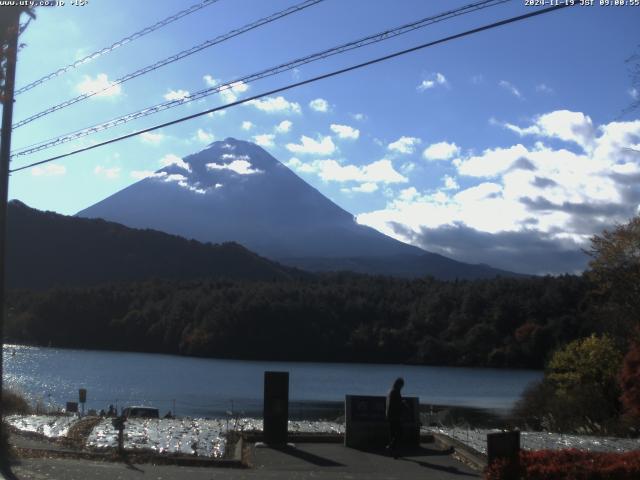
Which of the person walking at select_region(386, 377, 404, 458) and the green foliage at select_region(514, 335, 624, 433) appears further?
the green foliage at select_region(514, 335, 624, 433)

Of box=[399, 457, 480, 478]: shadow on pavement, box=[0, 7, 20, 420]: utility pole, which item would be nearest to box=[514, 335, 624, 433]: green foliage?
box=[399, 457, 480, 478]: shadow on pavement

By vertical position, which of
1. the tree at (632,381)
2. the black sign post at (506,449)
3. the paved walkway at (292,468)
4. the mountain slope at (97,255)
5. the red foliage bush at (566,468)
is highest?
the mountain slope at (97,255)

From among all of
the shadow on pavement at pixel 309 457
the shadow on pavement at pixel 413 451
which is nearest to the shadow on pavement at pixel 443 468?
the shadow on pavement at pixel 413 451

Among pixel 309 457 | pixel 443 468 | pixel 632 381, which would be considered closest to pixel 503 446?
pixel 443 468

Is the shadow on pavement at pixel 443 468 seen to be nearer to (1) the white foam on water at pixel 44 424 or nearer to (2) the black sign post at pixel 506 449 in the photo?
(2) the black sign post at pixel 506 449

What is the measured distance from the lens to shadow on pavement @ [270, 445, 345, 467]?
48.5ft

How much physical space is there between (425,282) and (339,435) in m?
121

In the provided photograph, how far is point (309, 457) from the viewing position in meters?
15.4

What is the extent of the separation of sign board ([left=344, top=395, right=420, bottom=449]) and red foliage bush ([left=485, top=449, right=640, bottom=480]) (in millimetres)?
5456

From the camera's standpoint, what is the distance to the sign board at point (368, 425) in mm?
16828

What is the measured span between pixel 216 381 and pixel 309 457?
63371 mm

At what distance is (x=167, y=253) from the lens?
16212cm

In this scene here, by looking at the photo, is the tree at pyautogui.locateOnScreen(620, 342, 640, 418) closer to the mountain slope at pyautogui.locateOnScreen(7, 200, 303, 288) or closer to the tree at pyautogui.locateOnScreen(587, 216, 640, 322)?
the tree at pyautogui.locateOnScreen(587, 216, 640, 322)

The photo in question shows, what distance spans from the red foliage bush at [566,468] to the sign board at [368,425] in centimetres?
546
